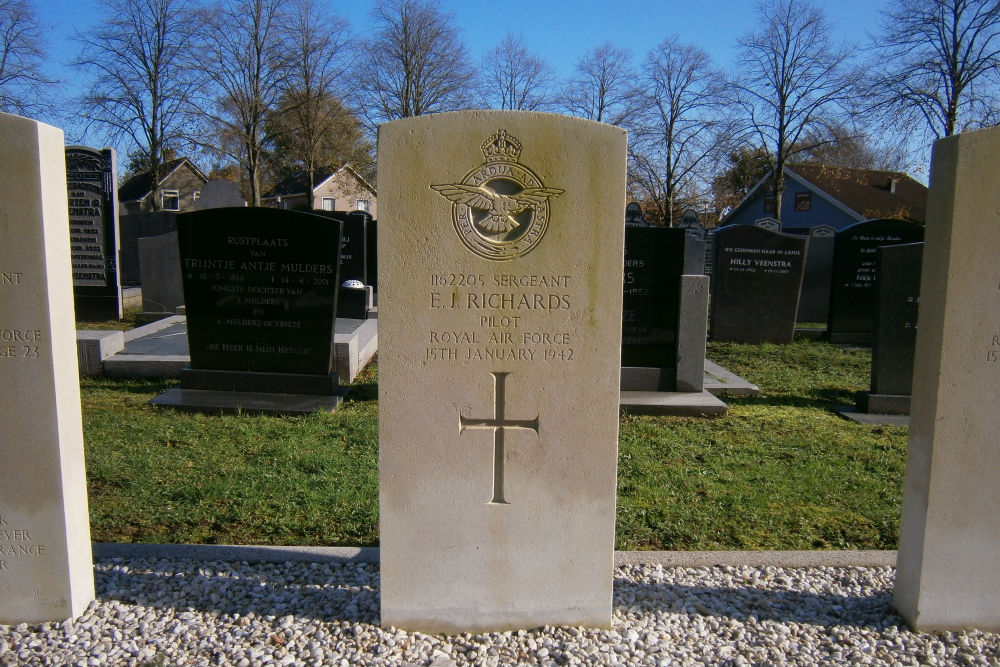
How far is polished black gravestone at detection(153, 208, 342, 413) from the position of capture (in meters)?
6.98

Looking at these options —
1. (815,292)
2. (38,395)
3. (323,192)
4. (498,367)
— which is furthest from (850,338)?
(323,192)

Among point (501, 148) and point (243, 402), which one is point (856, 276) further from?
point (501, 148)

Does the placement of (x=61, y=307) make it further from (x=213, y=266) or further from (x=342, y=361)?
(x=342, y=361)

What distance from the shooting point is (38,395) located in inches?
119

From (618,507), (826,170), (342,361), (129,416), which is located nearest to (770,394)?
(618,507)

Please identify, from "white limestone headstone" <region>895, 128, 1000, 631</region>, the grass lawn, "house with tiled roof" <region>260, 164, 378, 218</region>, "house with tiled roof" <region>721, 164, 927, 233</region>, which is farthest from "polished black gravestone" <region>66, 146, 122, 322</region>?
"house with tiled roof" <region>721, 164, 927, 233</region>

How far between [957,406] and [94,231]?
13601mm

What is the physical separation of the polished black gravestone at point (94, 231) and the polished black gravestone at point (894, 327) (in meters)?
12.3

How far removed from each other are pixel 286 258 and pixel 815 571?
5434mm

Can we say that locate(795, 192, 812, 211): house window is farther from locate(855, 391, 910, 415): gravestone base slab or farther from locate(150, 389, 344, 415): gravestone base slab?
locate(150, 389, 344, 415): gravestone base slab

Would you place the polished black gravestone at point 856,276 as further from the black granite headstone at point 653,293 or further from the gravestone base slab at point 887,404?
the black granite headstone at point 653,293

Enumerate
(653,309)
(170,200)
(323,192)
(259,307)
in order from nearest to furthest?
1. (259,307)
2. (653,309)
3. (170,200)
4. (323,192)

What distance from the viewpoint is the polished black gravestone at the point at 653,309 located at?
7465mm

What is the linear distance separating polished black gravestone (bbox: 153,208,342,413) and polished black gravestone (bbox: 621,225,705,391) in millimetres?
3115
